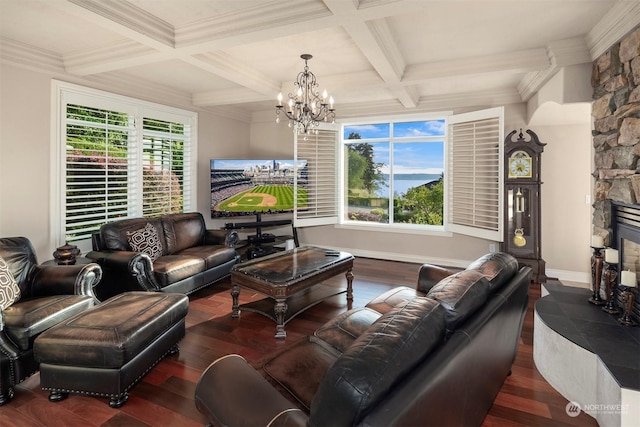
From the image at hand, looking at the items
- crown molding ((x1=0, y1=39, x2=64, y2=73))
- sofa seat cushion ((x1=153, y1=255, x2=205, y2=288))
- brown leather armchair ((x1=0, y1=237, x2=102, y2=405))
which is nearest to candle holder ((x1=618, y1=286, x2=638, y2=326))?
sofa seat cushion ((x1=153, y1=255, x2=205, y2=288))

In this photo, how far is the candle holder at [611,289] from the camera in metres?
2.73

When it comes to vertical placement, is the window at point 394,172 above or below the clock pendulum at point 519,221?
above

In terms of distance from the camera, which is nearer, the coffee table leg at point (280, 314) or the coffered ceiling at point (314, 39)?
the coffered ceiling at point (314, 39)

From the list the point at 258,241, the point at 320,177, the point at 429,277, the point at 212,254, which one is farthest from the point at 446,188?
the point at 212,254

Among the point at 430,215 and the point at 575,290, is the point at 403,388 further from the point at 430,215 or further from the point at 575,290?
the point at 430,215

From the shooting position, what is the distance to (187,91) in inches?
206

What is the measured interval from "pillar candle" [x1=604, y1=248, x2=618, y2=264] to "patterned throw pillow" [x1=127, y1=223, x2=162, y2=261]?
4.49 meters

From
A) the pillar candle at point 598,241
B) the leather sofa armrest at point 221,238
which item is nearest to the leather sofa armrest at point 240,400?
the pillar candle at point 598,241

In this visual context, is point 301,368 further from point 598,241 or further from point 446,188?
point 446,188

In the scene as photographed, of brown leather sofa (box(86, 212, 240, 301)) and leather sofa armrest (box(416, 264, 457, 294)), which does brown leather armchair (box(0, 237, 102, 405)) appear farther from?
leather sofa armrest (box(416, 264, 457, 294))

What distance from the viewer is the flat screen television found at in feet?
18.1

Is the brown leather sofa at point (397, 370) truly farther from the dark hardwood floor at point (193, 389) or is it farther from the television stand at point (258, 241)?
the television stand at point (258, 241)

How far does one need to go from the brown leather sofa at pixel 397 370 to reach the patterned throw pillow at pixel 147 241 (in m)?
2.79

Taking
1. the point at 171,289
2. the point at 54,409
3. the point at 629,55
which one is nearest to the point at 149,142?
the point at 171,289
